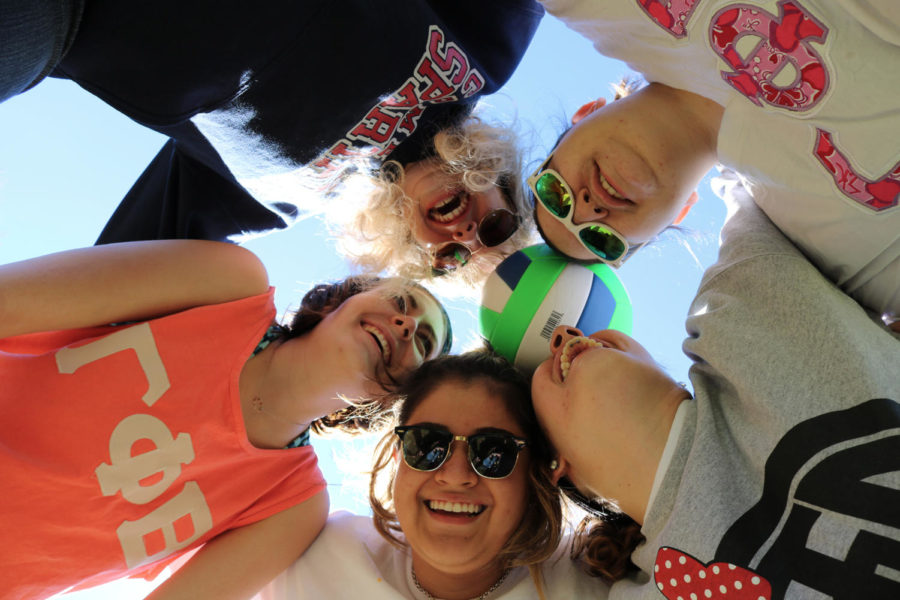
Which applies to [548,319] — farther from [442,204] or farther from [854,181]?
[854,181]

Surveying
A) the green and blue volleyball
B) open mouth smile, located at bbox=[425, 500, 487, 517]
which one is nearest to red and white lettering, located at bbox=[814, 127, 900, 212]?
the green and blue volleyball

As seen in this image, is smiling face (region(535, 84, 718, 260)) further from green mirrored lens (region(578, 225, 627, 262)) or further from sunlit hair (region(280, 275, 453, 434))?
sunlit hair (region(280, 275, 453, 434))

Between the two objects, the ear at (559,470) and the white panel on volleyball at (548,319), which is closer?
the ear at (559,470)

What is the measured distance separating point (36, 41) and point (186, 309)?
3.95 ft

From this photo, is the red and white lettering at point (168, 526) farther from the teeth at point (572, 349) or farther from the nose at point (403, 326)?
the teeth at point (572, 349)

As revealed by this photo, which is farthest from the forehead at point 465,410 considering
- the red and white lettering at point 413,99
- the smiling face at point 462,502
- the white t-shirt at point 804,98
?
the white t-shirt at point 804,98

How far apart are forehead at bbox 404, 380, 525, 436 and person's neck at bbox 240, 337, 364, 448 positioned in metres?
0.52

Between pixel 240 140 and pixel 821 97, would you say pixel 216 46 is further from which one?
pixel 821 97

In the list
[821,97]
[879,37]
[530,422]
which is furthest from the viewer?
[530,422]

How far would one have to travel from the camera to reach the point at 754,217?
2.32 m

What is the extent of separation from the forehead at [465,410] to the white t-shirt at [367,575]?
1.99 feet

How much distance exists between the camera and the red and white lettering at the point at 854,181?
1.91m

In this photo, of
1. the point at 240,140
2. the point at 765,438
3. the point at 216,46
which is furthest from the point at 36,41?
the point at 765,438

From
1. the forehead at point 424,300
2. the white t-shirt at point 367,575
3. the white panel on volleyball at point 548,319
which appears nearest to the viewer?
the white t-shirt at point 367,575
